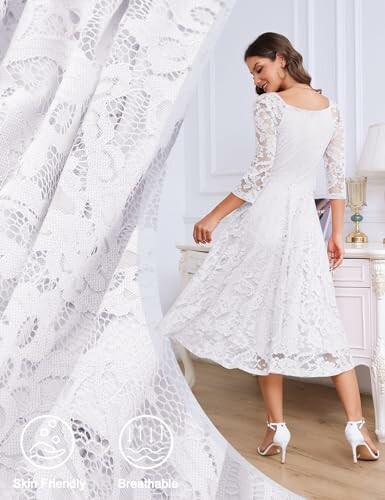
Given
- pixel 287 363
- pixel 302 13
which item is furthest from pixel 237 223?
pixel 302 13

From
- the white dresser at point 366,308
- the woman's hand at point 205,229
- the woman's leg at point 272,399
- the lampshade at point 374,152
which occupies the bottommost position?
the woman's leg at point 272,399

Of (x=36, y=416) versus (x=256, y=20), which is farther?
(x=256, y=20)

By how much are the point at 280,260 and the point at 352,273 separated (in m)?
0.42

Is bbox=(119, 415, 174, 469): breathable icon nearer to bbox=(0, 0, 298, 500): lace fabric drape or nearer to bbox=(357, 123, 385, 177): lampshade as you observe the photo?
bbox=(0, 0, 298, 500): lace fabric drape

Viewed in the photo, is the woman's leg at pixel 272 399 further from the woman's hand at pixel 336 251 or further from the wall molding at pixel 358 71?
the wall molding at pixel 358 71

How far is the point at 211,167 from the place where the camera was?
399 cm

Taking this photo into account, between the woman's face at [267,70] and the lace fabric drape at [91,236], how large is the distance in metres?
1.65

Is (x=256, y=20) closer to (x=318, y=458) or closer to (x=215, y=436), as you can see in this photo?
(x=318, y=458)

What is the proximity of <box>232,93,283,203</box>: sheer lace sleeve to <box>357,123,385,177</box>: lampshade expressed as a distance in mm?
724

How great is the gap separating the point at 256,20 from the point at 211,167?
920mm

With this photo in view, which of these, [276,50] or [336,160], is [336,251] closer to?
[336,160]

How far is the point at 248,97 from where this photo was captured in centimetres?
375

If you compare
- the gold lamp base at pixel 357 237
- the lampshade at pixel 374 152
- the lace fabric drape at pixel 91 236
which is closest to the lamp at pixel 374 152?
the lampshade at pixel 374 152

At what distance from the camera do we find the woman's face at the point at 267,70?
226cm
